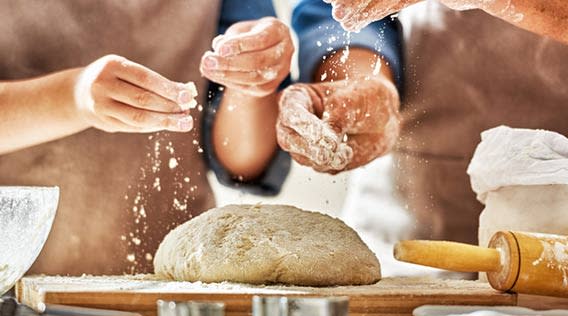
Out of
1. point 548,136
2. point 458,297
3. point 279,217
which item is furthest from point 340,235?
point 548,136

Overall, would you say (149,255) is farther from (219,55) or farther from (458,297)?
(458,297)

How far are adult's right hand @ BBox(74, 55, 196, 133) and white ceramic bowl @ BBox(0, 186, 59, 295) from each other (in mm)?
416

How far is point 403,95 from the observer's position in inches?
84.0

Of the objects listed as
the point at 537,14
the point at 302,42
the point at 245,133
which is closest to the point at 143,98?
the point at 245,133

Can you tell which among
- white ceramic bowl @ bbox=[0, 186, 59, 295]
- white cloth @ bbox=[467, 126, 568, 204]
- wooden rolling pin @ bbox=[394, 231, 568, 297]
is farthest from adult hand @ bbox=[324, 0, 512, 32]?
white ceramic bowl @ bbox=[0, 186, 59, 295]

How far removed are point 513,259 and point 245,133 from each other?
806 mm

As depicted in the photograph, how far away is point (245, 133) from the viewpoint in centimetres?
207

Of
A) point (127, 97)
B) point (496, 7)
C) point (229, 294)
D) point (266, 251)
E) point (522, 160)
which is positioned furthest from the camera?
point (496, 7)

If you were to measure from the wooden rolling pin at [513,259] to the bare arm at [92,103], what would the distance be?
67 centimetres

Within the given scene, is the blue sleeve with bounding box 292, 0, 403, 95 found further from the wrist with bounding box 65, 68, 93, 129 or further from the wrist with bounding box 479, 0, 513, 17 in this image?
the wrist with bounding box 65, 68, 93, 129

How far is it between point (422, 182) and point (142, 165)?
0.67 metres

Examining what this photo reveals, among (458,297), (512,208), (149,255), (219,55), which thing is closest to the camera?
(458,297)

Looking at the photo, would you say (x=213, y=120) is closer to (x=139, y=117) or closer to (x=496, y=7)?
(x=139, y=117)

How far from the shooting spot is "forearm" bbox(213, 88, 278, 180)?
2039mm
